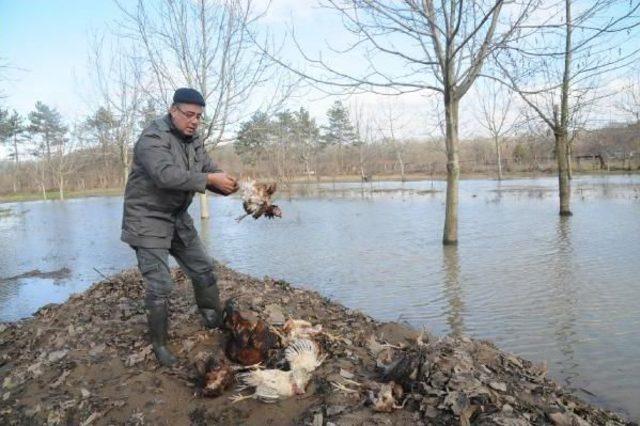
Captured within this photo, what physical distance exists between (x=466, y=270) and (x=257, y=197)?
6.12 meters

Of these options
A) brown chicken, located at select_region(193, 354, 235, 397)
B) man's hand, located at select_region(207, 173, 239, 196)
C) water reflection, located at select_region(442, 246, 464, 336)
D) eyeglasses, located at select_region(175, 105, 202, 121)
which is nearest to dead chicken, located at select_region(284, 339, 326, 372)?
brown chicken, located at select_region(193, 354, 235, 397)

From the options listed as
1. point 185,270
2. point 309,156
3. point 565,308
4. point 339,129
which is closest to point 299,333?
point 185,270

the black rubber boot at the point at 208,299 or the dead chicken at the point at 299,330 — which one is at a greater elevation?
the black rubber boot at the point at 208,299

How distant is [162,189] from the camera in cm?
447

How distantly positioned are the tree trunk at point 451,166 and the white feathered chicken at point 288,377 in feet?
30.3

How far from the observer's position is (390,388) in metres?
3.65

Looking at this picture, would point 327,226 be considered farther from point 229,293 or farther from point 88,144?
point 88,144

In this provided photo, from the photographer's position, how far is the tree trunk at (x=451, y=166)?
493 inches

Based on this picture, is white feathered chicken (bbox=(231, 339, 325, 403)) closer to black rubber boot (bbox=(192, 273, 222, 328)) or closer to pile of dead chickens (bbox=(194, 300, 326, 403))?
pile of dead chickens (bbox=(194, 300, 326, 403))

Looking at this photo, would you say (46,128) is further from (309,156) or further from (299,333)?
(299,333)

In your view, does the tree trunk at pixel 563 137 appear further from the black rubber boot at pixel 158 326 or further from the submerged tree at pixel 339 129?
the submerged tree at pixel 339 129

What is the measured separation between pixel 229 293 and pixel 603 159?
5350cm

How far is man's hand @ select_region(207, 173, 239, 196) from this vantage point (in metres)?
4.34

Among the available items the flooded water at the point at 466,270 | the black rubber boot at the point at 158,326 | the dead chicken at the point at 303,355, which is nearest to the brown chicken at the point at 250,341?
the dead chicken at the point at 303,355
